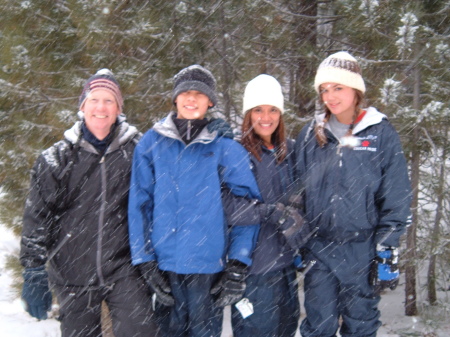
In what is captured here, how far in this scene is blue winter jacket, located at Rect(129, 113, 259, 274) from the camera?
302 centimetres

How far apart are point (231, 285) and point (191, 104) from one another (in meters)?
1.33

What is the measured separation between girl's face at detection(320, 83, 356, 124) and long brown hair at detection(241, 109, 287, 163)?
1.36 feet

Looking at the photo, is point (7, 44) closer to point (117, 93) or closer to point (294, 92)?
point (117, 93)

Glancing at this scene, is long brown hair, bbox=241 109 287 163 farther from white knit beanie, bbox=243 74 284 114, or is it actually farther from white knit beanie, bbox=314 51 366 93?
white knit beanie, bbox=314 51 366 93

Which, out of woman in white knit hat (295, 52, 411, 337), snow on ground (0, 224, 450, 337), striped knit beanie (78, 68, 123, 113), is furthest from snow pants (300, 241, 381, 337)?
snow on ground (0, 224, 450, 337)

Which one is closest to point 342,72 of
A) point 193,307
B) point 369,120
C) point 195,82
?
point 369,120

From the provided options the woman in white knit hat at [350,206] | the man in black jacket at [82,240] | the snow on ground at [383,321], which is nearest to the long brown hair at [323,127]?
the woman in white knit hat at [350,206]

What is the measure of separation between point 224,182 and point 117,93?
1058 mm

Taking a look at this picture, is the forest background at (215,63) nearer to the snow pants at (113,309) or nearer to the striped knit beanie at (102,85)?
the striped knit beanie at (102,85)

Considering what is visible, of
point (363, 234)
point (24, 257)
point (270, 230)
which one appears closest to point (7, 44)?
point (24, 257)

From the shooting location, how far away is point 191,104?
3.16 metres

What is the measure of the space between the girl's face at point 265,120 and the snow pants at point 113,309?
4.80ft

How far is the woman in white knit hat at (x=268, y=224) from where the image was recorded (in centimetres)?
323

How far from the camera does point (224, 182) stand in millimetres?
3154
